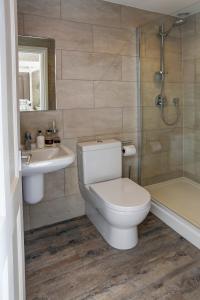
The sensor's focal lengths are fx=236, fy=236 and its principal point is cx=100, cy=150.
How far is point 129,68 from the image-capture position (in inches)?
104

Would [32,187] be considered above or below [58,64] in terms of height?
below

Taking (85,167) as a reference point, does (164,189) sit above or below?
below

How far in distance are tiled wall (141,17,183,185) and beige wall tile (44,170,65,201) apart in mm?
1037

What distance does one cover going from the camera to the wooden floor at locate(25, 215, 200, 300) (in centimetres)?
159

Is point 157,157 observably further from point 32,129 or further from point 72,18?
point 72,18

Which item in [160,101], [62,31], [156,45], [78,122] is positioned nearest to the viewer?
[62,31]

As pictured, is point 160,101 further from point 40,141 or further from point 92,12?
point 40,141

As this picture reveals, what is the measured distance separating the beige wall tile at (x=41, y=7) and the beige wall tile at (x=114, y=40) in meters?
0.41

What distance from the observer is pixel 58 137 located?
234cm

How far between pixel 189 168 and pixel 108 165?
4.20ft

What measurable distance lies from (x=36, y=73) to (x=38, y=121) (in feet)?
1.44

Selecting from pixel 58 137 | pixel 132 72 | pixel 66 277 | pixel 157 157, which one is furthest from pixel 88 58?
pixel 66 277

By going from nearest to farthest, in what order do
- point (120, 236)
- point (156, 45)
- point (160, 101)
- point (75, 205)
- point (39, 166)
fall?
1. point (39, 166)
2. point (120, 236)
3. point (75, 205)
4. point (156, 45)
5. point (160, 101)

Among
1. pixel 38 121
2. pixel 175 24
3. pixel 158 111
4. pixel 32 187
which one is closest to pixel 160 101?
pixel 158 111
